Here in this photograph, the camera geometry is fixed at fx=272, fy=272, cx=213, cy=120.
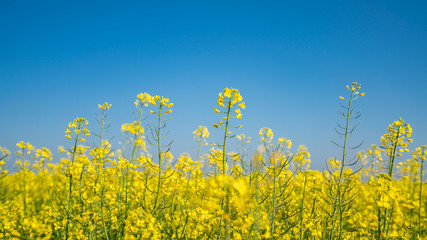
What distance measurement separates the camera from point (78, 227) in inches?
155

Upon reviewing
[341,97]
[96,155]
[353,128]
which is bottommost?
[96,155]

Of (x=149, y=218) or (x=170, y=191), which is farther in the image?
(x=170, y=191)

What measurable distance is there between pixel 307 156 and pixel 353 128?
A: 2185 mm

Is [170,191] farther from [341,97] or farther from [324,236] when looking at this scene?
[341,97]

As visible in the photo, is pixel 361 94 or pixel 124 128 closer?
pixel 361 94

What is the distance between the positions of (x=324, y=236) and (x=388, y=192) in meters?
1.64

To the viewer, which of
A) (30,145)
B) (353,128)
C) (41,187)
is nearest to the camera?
(353,128)

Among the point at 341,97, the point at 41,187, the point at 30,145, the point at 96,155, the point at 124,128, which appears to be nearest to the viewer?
the point at 341,97

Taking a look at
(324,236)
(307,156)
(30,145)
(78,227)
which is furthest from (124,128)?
(324,236)

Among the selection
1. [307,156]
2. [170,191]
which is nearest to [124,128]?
[170,191]

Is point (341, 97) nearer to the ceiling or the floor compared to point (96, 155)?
nearer to the ceiling

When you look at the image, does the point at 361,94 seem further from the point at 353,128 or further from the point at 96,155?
the point at 96,155

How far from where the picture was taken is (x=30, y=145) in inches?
209

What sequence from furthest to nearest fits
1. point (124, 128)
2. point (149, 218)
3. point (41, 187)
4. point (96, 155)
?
point (41, 187), point (124, 128), point (96, 155), point (149, 218)
